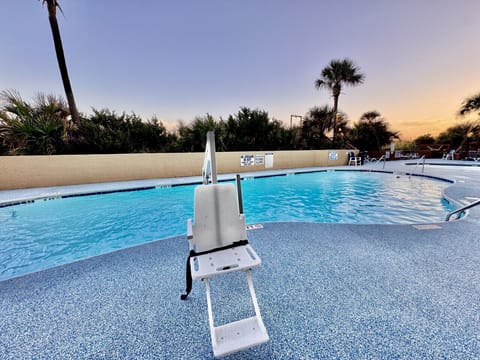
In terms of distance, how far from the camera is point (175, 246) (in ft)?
8.63

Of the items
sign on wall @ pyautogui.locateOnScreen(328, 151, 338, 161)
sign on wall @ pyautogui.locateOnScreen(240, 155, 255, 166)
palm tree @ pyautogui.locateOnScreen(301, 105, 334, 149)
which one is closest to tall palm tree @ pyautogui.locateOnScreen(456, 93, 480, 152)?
palm tree @ pyautogui.locateOnScreen(301, 105, 334, 149)

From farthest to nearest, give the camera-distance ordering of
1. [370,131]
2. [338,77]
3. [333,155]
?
[370,131] → [338,77] → [333,155]

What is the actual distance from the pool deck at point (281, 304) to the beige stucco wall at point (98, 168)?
703 cm

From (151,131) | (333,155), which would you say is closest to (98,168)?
(151,131)

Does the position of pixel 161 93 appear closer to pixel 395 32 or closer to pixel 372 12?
pixel 372 12

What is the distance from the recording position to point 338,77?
14336mm

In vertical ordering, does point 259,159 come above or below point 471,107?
below

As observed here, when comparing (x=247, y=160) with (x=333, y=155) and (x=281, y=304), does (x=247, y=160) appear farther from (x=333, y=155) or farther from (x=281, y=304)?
(x=281, y=304)

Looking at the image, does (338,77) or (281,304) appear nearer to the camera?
(281,304)

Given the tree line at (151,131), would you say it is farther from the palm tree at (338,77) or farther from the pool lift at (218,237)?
the pool lift at (218,237)

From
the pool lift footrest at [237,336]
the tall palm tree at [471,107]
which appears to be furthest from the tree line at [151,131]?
the pool lift footrest at [237,336]

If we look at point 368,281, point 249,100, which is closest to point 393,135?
point 249,100

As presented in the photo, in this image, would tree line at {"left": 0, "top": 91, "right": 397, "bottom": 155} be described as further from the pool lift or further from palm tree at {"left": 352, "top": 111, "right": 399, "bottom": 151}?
the pool lift

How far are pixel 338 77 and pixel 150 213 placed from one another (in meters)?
15.8
